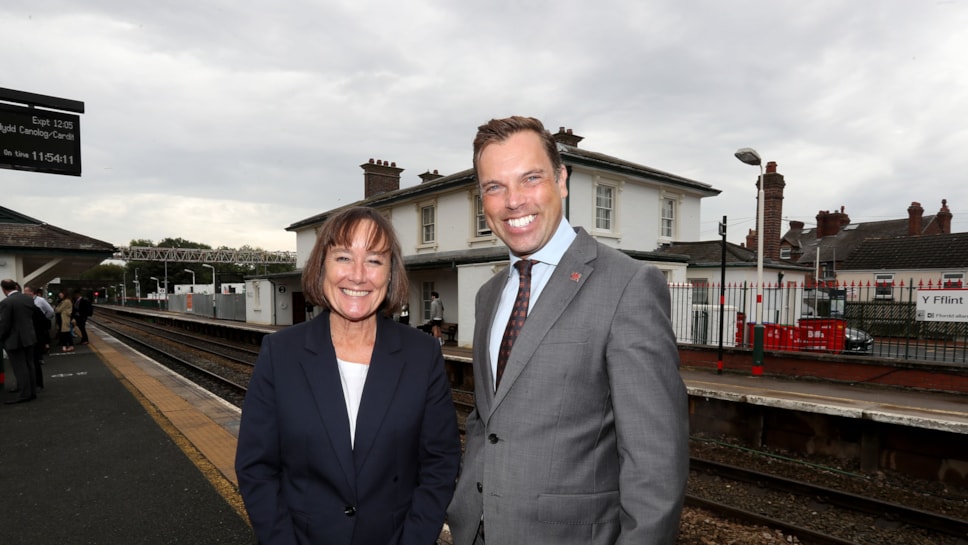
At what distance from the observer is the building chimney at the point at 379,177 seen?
2811cm

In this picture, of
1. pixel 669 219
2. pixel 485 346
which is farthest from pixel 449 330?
pixel 485 346

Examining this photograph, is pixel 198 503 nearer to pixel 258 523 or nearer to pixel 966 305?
pixel 258 523

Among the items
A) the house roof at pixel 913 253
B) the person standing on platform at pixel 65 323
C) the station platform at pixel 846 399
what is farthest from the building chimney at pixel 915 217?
the person standing on platform at pixel 65 323

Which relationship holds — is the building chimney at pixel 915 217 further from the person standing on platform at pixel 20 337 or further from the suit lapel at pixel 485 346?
the person standing on platform at pixel 20 337

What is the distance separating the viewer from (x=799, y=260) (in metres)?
43.2

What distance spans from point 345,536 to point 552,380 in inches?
42.7

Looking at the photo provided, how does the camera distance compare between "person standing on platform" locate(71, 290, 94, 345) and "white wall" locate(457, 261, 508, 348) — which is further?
"person standing on platform" locate(71, 290, 94, 345)

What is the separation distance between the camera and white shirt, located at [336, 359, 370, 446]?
217 cm

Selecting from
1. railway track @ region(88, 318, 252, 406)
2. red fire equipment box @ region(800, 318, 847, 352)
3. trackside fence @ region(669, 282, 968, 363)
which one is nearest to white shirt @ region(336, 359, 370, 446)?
railway track @ region(88, 318, 252, 406)

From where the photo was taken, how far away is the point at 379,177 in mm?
28391

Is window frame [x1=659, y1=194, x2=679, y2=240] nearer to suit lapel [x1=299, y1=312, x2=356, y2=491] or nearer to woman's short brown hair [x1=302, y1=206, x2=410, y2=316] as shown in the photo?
woman's short brown hair [x1=302, y1=206, x2=410, y2=316]

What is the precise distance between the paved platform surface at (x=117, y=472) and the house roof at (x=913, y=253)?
3553 cm

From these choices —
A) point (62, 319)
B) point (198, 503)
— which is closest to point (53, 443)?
point (198, 503)

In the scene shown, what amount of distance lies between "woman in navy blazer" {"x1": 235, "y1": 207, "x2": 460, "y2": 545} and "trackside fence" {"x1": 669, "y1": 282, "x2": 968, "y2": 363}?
412 inches
